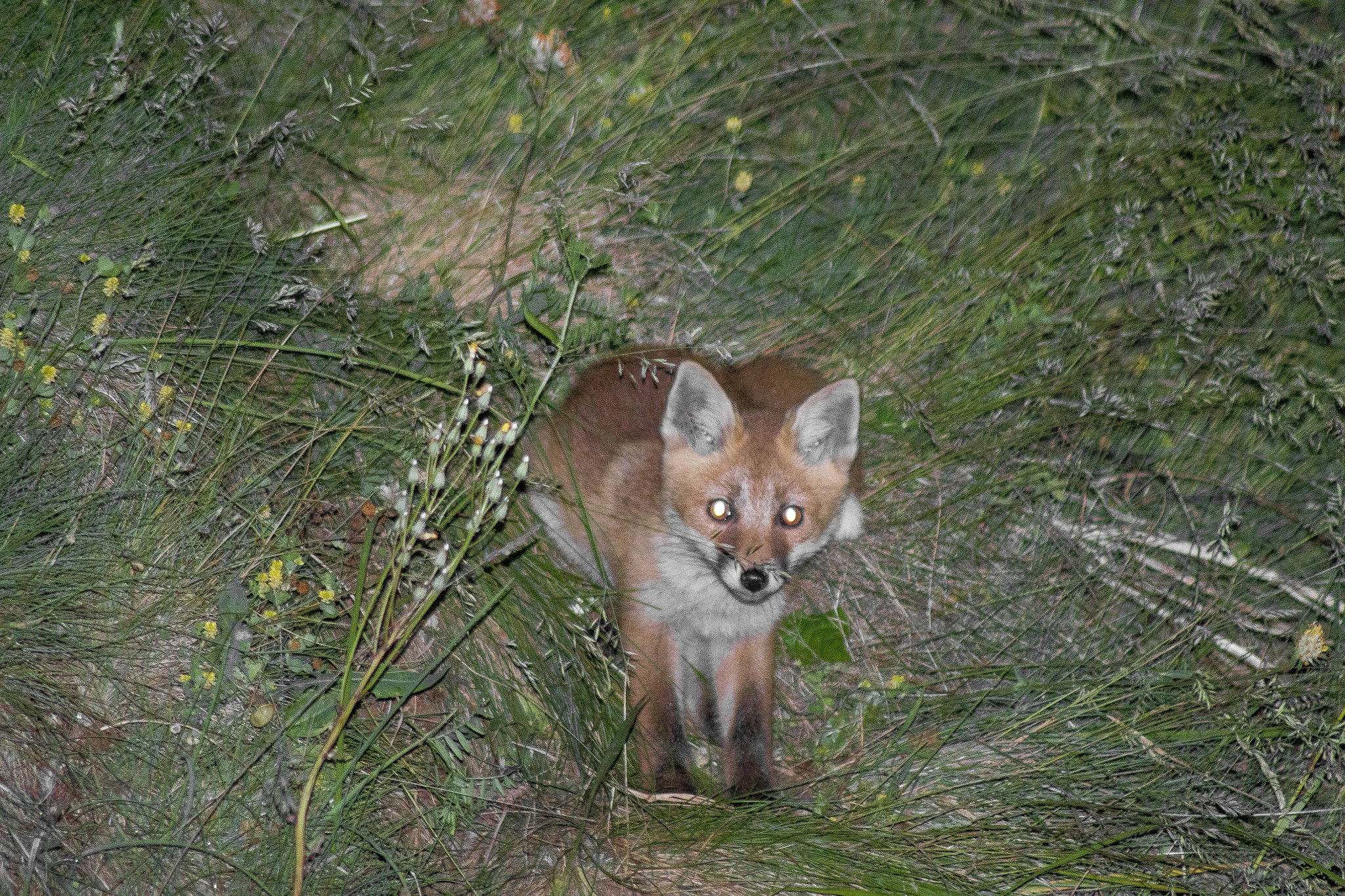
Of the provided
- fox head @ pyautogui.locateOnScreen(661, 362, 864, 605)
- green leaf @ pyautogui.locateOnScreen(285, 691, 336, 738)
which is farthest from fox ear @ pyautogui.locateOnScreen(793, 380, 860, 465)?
green leaf @ pyautogui.locateOnScreen(285, 691, 336, 738)

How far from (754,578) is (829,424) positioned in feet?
1.77

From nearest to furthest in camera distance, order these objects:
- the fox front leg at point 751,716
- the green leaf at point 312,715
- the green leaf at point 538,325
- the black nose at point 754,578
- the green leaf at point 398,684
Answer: the green leaf at point 312,715 → the green leaf at point 398,684 → the black nose at point 754,578 → the green leaf at point 538,325 → the fox front leg at point 751,716

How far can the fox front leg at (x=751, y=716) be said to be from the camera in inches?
113

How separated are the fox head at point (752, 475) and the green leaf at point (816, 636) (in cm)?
43

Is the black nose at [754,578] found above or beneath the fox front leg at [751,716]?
above

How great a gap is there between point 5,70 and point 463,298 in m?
1.45

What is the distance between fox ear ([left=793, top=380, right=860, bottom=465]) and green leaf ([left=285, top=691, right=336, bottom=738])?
59.4 inches

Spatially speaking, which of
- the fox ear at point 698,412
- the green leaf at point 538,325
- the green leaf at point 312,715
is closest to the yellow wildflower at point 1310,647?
the fox ear at point 698,412

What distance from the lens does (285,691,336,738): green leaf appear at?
2229mm

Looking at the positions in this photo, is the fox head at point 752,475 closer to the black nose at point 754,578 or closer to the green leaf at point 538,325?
the black nose at point 754,578

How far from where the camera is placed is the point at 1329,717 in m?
2.47

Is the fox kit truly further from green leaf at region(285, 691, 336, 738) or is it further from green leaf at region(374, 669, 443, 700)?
green leaf at region(285, 691, 336, 738)

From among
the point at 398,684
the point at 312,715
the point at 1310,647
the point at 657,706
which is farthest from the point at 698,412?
the point at 1310,647

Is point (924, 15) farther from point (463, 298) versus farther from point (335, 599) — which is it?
point (335, 599)
